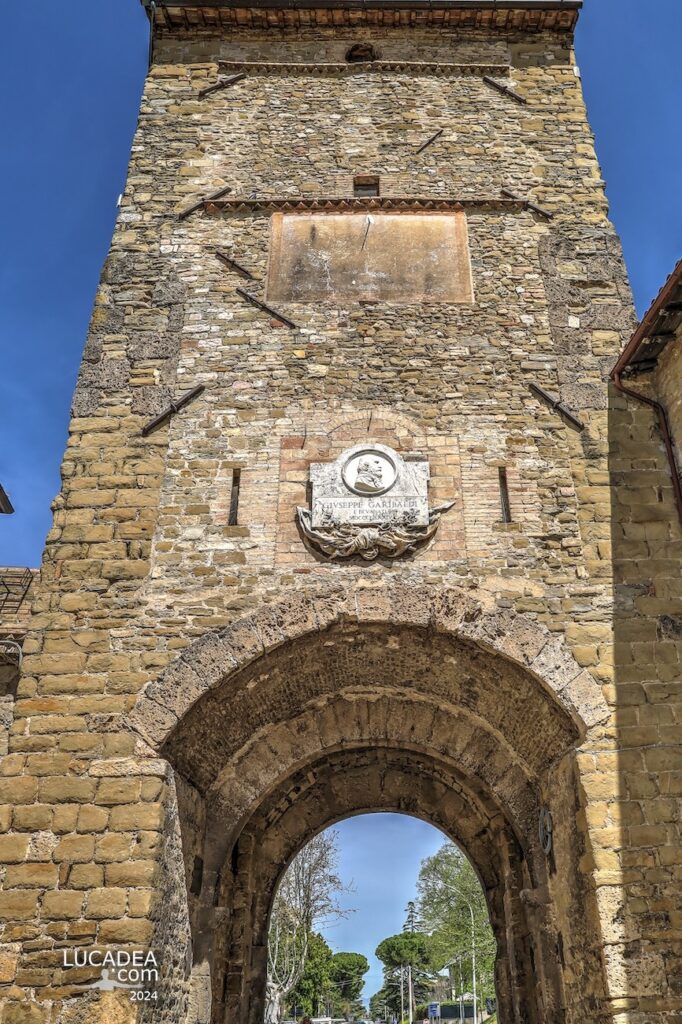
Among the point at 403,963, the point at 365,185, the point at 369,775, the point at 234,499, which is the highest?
the point at 365,185

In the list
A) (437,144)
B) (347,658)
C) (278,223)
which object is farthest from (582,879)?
(437,144)

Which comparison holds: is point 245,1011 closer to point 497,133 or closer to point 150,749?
point 150,749

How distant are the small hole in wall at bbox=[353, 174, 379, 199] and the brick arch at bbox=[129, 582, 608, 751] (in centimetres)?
472

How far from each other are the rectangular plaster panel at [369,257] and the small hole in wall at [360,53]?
9.48 ft

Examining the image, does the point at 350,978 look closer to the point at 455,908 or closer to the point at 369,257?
the point at 455,908

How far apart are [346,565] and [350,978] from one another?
1688 inches

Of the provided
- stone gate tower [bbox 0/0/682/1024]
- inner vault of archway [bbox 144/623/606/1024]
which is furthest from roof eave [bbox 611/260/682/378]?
inner vault of archway [bbox 144/623/606/1024]

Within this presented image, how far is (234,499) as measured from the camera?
635 centimetres

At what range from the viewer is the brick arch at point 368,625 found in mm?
5422

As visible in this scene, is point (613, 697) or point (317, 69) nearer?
point (613, 697)

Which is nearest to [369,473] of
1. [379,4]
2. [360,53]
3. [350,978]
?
[360,53]

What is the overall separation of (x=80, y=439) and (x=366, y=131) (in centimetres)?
500

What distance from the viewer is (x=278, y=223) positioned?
790 centimetres

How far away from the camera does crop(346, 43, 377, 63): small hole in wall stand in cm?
932
